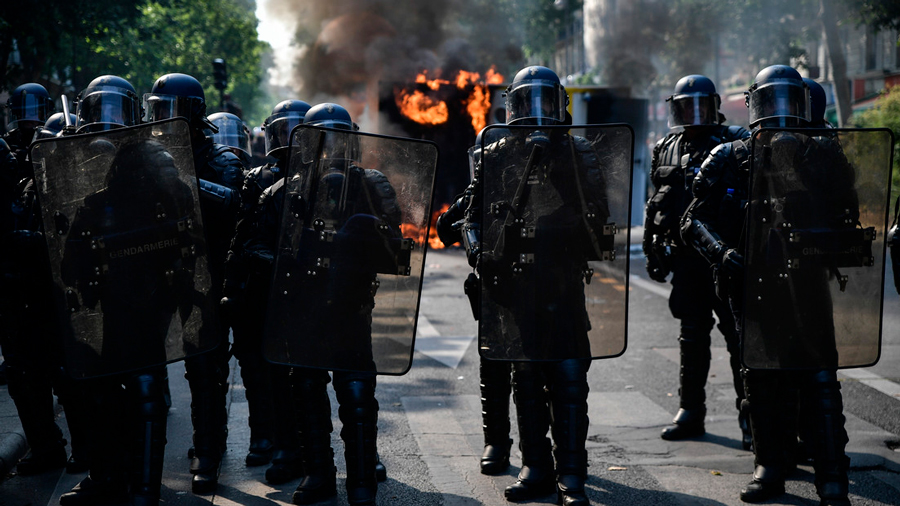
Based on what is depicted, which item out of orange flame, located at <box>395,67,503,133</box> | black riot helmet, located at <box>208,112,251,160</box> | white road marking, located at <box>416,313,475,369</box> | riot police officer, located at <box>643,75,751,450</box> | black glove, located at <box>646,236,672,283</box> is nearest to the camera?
riot police officer, located at <box>643,75,751,450</box>

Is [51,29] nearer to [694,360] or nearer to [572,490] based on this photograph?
[694,360]

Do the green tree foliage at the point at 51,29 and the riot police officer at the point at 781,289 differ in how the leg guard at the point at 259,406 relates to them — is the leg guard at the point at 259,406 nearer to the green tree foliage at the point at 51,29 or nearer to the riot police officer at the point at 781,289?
the riot police officer at the point at 781,289

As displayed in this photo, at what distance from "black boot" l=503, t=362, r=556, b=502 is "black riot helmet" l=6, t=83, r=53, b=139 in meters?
3.22

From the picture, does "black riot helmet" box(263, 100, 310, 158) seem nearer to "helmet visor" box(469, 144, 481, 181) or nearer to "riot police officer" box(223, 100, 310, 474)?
"riot police officer" box(223, 100, 310, 474)

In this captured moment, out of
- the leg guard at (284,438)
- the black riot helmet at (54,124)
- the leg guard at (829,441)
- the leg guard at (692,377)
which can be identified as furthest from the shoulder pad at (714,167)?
the black riot helmet at (54,124)

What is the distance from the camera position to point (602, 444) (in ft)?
16.5

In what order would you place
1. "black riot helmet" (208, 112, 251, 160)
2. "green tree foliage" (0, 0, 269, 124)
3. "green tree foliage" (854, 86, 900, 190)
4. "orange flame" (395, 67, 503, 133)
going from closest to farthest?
"black riot helmet" (208, 112, 251, 160) < "green tree foliage" (0, 0, 269, 124) < "green tree foliage" (854, 86, 900, 190) < "orange flame" (395, 67, 503, 133)

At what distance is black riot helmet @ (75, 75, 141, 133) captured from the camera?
155 inches

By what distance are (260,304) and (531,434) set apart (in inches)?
54.5

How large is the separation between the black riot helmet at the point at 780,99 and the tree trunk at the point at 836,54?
17180mm

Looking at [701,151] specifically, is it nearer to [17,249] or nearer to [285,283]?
[285,283]

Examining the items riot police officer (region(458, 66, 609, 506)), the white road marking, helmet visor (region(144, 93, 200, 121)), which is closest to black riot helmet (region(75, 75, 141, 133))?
helmet visor (region(144, 93, 200, 121))

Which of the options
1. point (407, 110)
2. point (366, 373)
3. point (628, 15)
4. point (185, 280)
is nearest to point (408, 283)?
point (366, 373)

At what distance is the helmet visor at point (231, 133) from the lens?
5.74 meters
